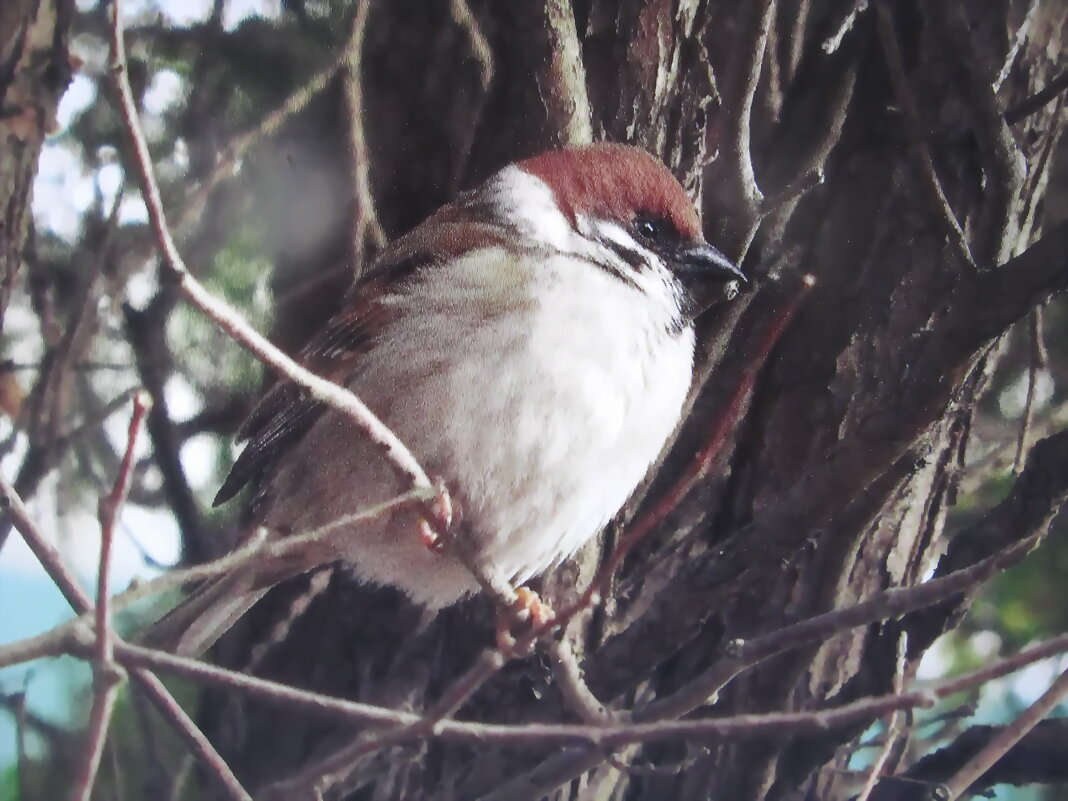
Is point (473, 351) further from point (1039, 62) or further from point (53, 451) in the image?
point (1039, 62)

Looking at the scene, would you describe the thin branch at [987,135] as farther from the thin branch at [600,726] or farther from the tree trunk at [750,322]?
the thin branch at [600,726]

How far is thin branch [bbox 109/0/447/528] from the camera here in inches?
20.6

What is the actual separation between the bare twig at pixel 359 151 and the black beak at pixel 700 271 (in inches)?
11.1

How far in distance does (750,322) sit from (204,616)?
58 centimetres

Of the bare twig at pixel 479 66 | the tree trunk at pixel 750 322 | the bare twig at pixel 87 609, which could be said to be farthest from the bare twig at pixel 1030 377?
the bare twig at pixel 87 609

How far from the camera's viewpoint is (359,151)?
97 centimetres

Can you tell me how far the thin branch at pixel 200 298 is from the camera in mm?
522

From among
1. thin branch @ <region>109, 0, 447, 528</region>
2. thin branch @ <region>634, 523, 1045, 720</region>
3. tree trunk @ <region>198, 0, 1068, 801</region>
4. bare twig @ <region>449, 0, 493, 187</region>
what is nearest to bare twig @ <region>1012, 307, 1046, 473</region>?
tree trunk @ <region>198, 0, 1068, 801</region>

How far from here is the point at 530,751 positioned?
95 centimetres

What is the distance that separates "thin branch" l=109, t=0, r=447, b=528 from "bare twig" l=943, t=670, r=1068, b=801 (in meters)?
0.58

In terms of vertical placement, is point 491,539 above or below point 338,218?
below

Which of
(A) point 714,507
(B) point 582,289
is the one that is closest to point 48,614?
(B) point 582,289

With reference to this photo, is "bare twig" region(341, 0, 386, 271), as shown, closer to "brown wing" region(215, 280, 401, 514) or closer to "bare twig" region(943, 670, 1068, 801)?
"brown wing" region(215, 280, 401, 514)

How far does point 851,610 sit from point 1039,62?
716 millimetres
